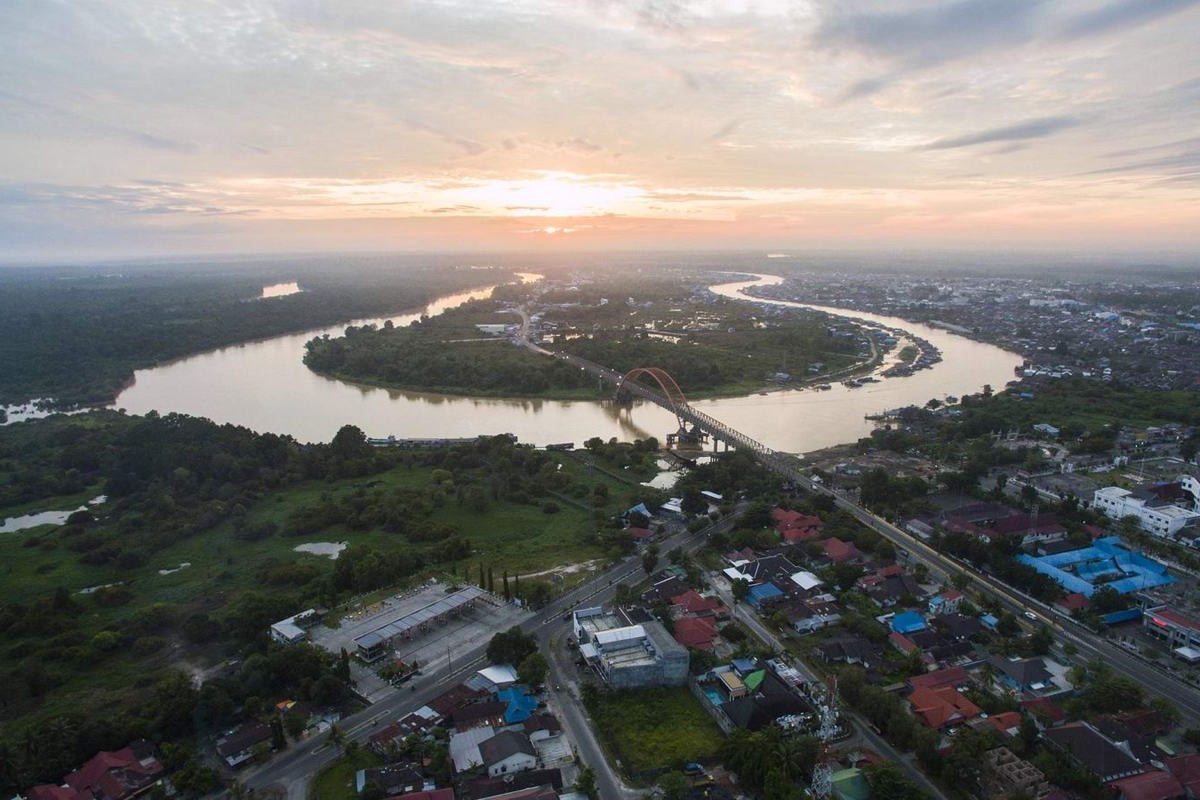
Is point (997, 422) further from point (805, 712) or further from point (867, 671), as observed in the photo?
point (805, 712)

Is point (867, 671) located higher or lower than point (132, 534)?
higher

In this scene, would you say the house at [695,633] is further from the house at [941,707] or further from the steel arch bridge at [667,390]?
the steel arch bridge at [667,390]

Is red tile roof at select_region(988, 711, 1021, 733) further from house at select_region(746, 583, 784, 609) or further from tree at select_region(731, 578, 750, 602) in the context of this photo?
tree at select_region(731, 578, 750, 602)

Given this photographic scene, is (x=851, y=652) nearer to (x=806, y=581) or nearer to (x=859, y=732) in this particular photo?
(x=859, y=732)

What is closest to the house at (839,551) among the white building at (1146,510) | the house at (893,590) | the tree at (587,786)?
the house at (893,590)

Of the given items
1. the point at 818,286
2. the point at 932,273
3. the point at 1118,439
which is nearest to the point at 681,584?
the point at 1118,439

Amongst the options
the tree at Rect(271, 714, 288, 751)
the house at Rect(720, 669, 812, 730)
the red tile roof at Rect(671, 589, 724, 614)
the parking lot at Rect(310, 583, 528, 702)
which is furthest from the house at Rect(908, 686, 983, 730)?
the tree at Rect(271, 714, 288, 751)
